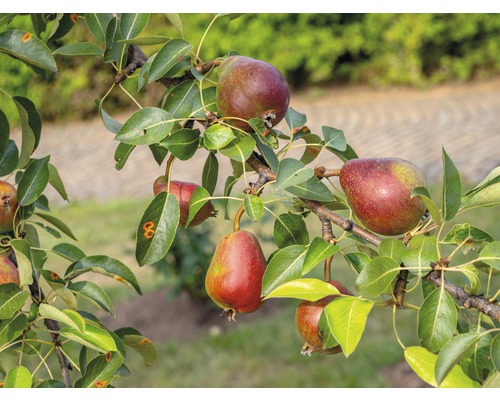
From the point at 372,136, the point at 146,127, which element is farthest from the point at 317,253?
the point at 372,136

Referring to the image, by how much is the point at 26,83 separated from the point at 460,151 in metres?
5.35

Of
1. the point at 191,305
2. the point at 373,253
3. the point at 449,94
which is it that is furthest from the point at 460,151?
the point at 373,253

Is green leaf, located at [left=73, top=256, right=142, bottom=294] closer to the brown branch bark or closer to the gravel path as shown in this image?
the brown branch bark

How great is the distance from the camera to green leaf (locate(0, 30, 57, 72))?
3.76 feet

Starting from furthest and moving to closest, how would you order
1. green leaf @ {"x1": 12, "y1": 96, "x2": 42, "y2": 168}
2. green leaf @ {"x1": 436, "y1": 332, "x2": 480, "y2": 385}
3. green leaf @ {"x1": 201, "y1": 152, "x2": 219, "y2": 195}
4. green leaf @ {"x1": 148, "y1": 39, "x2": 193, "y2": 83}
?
green leaf @ {"x1": 12, "y1": 96, "x2": 42, "y2": 168}, green leaf @ {"x1": 201, "y1": 152, "x2": 219, "y2": 195}, green leaf @ {"x1": 148, "y1": 39, "x2": 193, "y2": 83}, green leaf @ {"x1": 436, "y1": 332, "x2": 480, "y2": 385}

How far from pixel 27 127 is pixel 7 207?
16 centimetres

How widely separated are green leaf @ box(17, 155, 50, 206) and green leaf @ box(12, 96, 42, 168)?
0.29ft

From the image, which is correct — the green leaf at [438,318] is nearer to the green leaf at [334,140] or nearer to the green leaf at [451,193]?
the green leaf at [451,193]

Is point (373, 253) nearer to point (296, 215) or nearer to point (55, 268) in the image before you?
point (296, 215)

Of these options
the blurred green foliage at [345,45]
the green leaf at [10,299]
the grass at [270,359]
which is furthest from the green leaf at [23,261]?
the blurred green foliage at [345,45]

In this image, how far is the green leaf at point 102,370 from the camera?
1.05m

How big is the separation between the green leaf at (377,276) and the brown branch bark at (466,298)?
0.05m

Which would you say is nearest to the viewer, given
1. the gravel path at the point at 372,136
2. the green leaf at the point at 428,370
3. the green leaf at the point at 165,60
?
the green leaf at the point at 428,370

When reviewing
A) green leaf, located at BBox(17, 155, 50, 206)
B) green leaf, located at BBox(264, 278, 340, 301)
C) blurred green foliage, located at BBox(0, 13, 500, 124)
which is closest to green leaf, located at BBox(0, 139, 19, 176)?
green leaf, located at BBox(17, 155, 50, 206)
